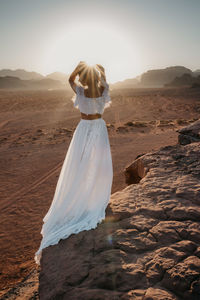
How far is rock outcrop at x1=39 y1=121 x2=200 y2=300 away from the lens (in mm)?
1962

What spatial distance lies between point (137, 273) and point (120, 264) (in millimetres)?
196

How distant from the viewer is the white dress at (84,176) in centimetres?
321

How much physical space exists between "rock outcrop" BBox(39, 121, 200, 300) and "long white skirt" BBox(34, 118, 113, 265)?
285 mm

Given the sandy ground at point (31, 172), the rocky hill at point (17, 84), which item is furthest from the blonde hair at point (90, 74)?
the rocky hill at point (17, 84)

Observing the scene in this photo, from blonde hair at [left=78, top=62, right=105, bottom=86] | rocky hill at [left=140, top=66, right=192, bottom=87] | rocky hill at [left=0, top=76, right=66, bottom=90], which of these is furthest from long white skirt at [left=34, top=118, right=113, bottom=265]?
rocky hill at [left=140, top=66, right=192, bottom=87]

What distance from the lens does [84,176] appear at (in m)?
3.36

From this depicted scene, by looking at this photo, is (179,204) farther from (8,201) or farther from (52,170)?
(52,170)

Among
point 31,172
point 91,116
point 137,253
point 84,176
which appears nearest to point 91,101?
point 91,116

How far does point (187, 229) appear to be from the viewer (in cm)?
250

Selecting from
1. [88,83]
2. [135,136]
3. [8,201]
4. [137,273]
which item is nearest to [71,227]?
[137,273]

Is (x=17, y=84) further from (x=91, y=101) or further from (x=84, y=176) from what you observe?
(x=84, y=176)

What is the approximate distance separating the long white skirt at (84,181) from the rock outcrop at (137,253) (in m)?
0.29

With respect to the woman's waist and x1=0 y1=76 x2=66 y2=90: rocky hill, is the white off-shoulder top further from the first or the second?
x1=0 y1=76 x2=66 y2=90: rocky hill

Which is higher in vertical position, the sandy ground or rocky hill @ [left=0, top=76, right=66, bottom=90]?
rocky hill @ [left=0, top=76, right=66, bottom=90]
